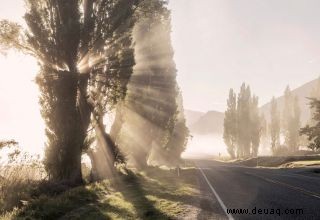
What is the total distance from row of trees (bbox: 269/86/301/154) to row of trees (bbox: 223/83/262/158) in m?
9.18

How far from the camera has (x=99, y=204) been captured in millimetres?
13656

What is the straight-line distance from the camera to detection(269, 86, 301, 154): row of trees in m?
92.1

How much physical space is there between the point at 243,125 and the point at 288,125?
47.5ft

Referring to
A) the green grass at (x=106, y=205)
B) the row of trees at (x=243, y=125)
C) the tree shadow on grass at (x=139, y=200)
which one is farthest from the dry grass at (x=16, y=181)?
the row of trees at (x=243, y=125)

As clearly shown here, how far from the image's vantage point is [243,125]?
285ft

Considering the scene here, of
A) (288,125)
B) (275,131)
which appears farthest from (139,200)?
(275,131)

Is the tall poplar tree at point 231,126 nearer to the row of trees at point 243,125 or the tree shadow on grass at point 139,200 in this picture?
the row of trees at point 243,125

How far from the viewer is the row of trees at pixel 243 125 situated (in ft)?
284

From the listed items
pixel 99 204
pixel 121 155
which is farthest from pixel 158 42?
pixel 99 204

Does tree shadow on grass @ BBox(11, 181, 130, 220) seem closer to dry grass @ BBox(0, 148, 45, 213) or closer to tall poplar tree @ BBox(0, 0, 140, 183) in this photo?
dry grass @ BBox(0, 148, 45, 213)

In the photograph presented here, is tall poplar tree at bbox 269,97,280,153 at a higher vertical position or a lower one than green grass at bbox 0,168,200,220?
higher

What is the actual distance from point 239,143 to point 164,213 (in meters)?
78.1

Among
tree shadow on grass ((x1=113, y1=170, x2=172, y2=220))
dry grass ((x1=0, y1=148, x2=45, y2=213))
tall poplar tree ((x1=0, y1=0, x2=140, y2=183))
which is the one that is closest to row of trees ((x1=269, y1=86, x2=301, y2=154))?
tree shadow on grass ((x1=113, y1=170, x2=172, y2=220))

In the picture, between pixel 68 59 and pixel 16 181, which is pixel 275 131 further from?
pixel 16 181
